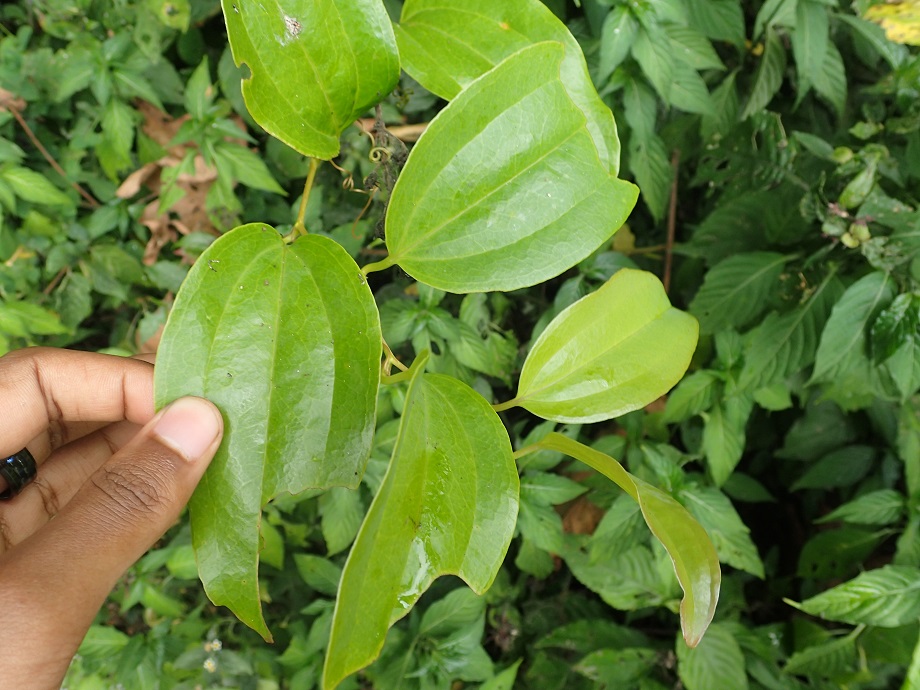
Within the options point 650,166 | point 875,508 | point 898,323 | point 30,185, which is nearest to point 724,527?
point 875,508

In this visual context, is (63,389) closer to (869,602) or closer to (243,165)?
(243,165)

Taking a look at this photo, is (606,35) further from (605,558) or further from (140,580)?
(140,580)

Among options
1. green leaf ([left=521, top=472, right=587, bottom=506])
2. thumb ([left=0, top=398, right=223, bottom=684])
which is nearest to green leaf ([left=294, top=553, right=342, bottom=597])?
green leaf ([left=521, top=472, right=587, bottom=506])

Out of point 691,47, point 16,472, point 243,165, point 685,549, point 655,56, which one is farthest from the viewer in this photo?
point 243,165

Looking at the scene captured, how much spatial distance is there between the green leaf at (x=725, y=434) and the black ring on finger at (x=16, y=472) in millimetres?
824

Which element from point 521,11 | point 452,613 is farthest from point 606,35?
point 452,613

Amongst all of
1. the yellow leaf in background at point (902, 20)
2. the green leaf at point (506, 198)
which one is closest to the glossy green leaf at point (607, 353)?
the green leaf at point (506, 198)

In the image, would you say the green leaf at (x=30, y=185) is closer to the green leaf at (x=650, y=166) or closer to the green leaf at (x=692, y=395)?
the green leaf at (x=650, y=166)

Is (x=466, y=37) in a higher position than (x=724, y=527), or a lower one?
higher

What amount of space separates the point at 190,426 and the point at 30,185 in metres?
0.79

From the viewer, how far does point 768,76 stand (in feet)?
3.12

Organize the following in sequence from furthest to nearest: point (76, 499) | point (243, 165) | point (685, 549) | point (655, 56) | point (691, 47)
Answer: point (243, 165) < point (691, 47) < point (655, 56) < point (76, 499) < point (685, 549)

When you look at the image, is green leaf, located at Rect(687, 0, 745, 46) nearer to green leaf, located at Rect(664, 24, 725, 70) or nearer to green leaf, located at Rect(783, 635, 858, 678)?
green leaf, located at Rect(664, 24, 725, 70)

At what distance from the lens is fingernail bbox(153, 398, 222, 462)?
0.41 meters
